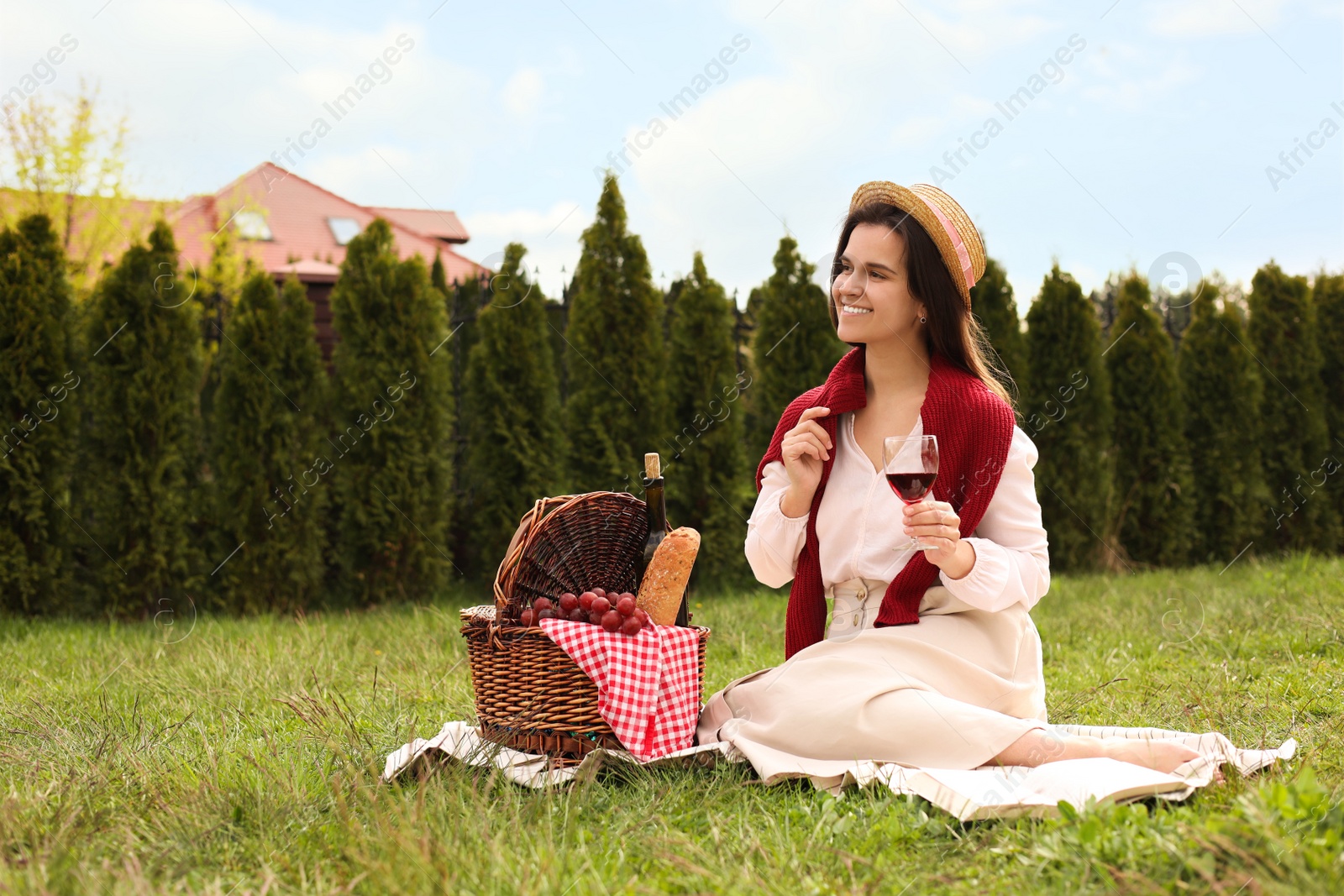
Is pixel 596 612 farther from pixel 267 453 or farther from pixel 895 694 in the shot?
pixel 267 453

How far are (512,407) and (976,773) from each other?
17.4 ft

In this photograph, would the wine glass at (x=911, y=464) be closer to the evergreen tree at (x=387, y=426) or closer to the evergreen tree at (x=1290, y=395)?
the evergreen tree at (x=387, y=426)

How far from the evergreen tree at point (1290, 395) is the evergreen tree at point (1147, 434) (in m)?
0.91

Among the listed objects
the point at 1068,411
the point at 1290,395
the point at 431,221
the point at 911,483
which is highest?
the point at 431,221

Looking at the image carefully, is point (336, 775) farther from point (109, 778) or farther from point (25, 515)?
point (25, 515)

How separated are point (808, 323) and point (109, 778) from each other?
5.97 metres

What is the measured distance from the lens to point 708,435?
7.58 m

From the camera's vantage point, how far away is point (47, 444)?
21.9ft

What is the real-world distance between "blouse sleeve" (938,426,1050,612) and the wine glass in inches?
18.0

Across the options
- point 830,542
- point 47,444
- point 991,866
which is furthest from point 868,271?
point 47,444

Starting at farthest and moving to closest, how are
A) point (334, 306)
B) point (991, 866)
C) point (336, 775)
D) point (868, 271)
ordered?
point (334, 306) < point (868, 271) < point (336, 775) < point (991, 866)

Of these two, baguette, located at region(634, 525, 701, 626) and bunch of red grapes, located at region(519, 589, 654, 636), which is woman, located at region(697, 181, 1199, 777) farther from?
bunch of red grapes, located at region(519, 589, 654, 636)

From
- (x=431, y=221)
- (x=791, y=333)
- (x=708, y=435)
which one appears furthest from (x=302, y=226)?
(x=708, y=435)

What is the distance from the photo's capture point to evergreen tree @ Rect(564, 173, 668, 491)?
7527 mm
